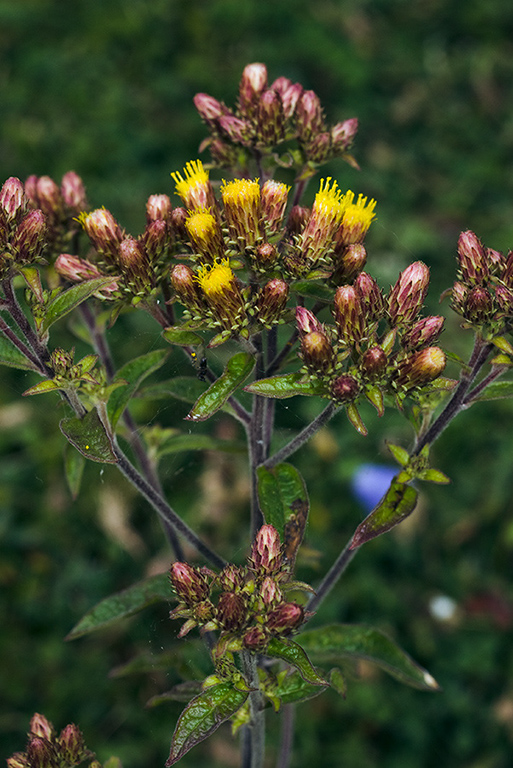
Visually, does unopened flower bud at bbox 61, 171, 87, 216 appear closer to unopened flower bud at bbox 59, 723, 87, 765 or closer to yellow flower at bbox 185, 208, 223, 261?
yellow flower at bbox 185, 208, 223, 261

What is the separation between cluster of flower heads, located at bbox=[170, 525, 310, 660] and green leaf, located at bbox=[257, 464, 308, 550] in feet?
0.65

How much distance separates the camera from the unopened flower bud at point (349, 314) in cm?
233

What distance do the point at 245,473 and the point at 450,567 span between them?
4.37 ft

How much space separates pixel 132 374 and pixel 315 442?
8.17 ft

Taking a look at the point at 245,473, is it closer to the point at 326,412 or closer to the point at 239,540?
the point at 239,540

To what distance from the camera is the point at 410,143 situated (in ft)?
21.2

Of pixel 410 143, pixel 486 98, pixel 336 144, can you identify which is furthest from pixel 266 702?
pixel 486 98

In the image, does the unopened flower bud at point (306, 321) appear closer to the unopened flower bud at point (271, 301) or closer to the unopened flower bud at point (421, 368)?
the unopened flower bud at point (271, 301)

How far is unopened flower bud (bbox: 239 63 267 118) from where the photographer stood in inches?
116

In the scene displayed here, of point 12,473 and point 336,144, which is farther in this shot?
point 12,473

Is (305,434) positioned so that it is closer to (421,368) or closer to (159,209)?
(421,368)

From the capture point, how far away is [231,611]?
2.21m

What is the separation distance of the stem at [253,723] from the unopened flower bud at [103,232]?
1.34 metres

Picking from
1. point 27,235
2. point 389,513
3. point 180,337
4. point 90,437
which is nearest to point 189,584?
point 90,437
